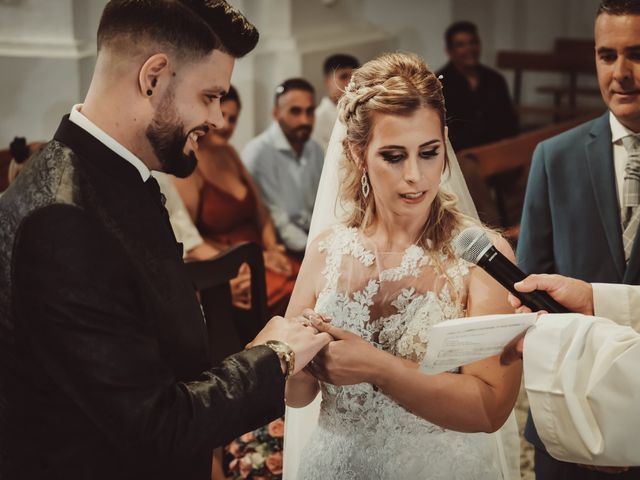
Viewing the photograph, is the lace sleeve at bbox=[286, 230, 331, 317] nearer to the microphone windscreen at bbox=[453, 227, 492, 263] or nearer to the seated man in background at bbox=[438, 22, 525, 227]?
the microphone windscreen at bbox=[453, 227, 492, 263]

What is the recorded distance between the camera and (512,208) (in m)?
7.11

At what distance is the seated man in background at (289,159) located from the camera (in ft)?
19.2

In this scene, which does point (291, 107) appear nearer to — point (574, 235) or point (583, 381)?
point (574, 235)

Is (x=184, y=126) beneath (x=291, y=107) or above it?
above

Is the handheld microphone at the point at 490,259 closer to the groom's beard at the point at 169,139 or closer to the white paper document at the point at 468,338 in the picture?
the white paper document at the point at 468,338

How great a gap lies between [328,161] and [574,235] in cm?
80

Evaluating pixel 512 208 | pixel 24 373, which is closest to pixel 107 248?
pixel 24 373

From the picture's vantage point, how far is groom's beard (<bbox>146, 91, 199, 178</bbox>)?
1718 millimetres

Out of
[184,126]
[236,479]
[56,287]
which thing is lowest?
[236,479]

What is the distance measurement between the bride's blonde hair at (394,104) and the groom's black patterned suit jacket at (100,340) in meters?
0.72

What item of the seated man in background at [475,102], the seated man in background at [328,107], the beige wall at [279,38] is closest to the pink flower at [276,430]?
the beige wall at [279,38]

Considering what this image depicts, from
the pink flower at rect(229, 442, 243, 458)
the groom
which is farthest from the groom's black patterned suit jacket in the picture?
the pink flower at rect(229, 442, 243, 458)

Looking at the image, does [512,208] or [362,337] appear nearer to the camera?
[362,337]

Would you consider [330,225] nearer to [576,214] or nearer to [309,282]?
[309,282]
